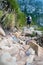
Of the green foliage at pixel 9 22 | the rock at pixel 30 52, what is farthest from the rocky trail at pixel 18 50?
the green foliage at pixel 9 22

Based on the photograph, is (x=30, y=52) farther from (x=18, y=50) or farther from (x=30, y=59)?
(x=30, y=59)

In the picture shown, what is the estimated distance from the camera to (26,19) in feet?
31.7

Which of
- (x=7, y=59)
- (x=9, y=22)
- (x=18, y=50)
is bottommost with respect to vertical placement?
(x=9, y=22)

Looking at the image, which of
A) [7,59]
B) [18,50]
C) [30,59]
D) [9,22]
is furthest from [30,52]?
[9,22]

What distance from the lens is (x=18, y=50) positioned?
575cm

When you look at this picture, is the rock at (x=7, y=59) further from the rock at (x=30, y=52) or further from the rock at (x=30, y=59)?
the rock at (x=30, y=52)

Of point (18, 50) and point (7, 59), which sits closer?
point (7, 59)

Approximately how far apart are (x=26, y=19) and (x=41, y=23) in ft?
5.79

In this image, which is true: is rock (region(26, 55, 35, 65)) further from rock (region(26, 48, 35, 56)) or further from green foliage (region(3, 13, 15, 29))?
green foliage (region(3, 13, 15, 29))

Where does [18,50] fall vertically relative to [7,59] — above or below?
below

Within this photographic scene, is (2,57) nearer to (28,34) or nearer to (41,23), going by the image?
(28,34)

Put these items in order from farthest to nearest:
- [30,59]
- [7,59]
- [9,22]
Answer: [9,22] < [30,59] < [7,59]

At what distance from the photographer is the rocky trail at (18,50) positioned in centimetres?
512

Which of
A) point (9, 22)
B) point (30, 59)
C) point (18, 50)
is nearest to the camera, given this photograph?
point (30, 59)
